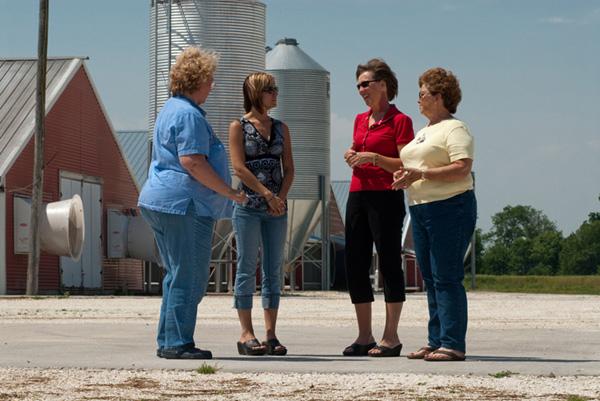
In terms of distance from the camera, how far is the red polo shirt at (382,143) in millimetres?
9734

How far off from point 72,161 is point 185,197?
3208 centimetres

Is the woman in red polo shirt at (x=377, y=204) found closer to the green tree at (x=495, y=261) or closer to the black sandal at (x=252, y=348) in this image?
the black sandal at (x=252, y=348)

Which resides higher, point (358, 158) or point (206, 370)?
point (358, 158)

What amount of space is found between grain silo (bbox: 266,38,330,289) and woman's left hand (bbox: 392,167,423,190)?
32725 mm

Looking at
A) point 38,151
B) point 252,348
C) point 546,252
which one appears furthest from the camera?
point 546,252

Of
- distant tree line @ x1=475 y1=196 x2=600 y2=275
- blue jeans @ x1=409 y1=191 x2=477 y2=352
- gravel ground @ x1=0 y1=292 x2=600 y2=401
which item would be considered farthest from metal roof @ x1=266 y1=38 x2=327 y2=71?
distant tree line @ x1=475 y1=196 x2=600 y2=275

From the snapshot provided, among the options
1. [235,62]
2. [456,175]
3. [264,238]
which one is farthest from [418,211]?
[235,62]

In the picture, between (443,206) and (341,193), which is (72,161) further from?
(443,206)

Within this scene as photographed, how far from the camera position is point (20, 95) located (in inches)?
1570

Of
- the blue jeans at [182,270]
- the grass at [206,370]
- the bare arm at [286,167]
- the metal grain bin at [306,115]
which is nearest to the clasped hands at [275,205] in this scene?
the bare arm at [286,167]

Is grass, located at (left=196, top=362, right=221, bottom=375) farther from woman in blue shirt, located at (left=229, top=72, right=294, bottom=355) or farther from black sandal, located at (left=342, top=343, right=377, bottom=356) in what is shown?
black sandal, located at (left=342, top=343, right=377, bottom=356)

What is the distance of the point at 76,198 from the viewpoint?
35344mm

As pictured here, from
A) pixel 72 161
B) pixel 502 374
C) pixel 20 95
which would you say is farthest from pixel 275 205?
pixel 72 161

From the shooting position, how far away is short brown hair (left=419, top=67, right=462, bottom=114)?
31.1 feet
